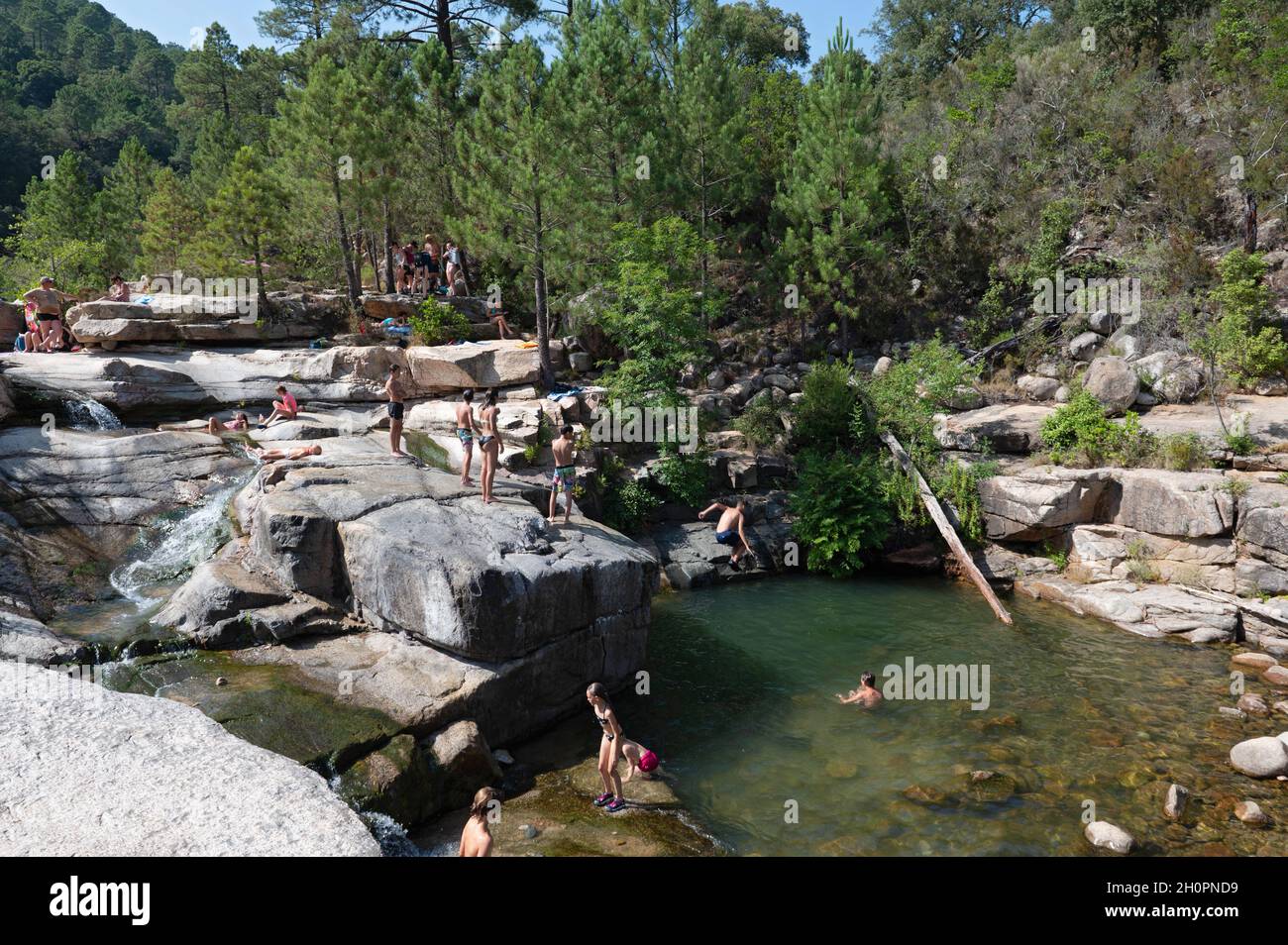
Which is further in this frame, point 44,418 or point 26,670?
point 44,418

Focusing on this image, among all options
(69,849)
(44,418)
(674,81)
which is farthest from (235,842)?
(674,81)

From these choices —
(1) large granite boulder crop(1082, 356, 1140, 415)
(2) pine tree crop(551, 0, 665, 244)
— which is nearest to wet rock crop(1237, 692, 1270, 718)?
(1) large granite boulder crop(1082, 356, 1140, 415)

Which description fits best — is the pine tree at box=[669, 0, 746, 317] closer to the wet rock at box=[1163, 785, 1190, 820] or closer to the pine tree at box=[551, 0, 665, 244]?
the pine tree at box=[551, 0, 665, 244]

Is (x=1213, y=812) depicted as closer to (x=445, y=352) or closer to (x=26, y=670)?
(x=26, y=670)

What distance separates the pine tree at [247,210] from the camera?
78.1ft

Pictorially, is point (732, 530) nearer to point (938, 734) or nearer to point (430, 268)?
point (938, 734)

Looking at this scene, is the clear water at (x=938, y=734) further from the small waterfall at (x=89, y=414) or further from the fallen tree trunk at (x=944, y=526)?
the small waterfall at (x=89, y=414)

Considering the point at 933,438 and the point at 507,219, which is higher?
the point at 507,219

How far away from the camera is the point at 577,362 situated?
949 inches

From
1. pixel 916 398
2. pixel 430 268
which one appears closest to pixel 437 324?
pixel 430 268

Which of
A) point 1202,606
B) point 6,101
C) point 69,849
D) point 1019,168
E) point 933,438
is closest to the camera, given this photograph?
point 69,849

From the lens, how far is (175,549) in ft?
45.1

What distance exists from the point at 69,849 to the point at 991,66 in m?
39.9

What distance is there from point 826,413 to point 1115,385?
277 inches
